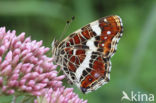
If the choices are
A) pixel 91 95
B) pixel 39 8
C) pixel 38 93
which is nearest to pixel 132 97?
pixel 91 95

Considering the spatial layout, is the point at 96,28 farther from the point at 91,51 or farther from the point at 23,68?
the point at 23,68

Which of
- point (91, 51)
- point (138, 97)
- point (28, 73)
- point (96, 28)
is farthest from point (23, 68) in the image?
point (138, 97)

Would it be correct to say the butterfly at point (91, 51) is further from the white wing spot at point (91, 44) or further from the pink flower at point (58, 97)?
the pink flower at point (58, 97)

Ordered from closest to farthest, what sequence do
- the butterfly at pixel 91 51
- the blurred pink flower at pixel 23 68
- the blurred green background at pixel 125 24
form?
the blurred pink flower at pixel 23 68
the butterfly at pixel 91 51
the blurred green background at pixel 125 24

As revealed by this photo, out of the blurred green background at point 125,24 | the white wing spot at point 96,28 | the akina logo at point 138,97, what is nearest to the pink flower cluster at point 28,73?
the white wing spot at point 96,28

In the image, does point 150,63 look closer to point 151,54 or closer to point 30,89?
point 151,54

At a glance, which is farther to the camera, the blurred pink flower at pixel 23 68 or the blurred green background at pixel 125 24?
the blurred green background at pixel 125 24

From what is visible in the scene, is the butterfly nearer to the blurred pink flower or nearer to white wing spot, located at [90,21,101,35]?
white wing spot, located at [90,21,101,35]
